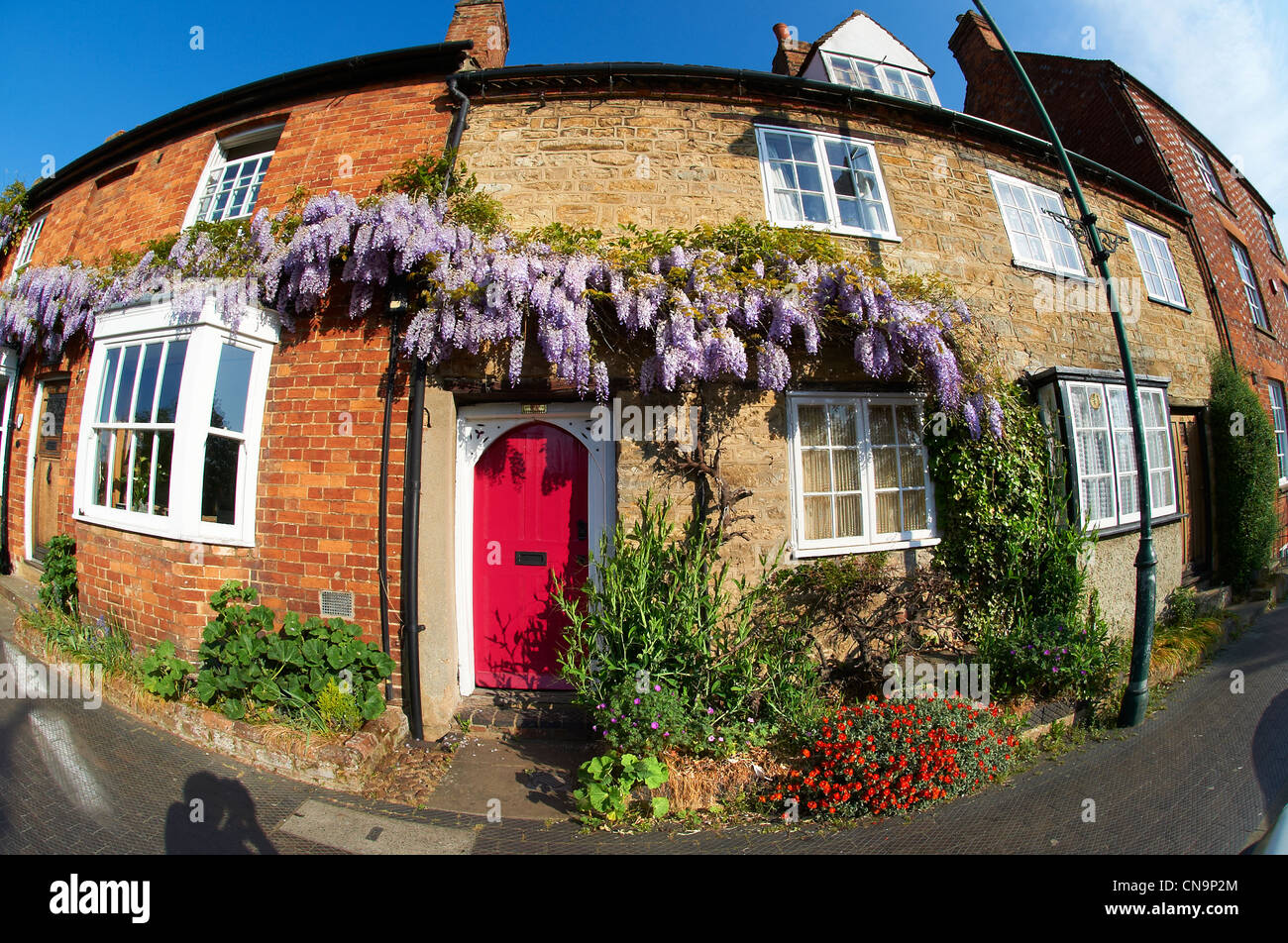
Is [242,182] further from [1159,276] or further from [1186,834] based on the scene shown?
[1159,276]

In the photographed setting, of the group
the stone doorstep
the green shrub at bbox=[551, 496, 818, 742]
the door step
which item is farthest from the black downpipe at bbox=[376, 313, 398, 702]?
the green shrub at bbox=[551, 496, 818, 742]

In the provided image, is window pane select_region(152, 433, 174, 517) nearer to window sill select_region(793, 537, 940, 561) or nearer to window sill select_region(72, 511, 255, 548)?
window sill select_region(72, 511, 255, 548)

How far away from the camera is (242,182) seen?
595 cm

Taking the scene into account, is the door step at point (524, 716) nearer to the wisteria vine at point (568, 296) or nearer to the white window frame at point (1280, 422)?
the wisteria vine at point (568, 296)

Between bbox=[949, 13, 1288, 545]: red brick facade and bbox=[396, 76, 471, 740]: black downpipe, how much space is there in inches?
465

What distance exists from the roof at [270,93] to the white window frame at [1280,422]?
50.0ft

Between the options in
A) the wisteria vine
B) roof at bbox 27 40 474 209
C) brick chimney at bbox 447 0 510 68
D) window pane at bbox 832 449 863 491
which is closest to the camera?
the wisteria vine

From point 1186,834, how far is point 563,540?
4827 mm

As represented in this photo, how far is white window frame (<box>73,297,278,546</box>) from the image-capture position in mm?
4293

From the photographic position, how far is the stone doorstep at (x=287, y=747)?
11.4ft

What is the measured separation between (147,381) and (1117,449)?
10645 millimetres

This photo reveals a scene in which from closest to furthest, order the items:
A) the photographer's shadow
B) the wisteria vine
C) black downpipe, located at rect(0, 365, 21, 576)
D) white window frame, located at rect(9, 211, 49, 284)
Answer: the photographer's shadow < the wisteria vine < black downpipe, located at rect(0, 365, 21, 576) < white window frame, located at rect(9, 211, 49, 284)

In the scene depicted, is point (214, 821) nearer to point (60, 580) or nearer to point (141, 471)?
point (141, 471)
